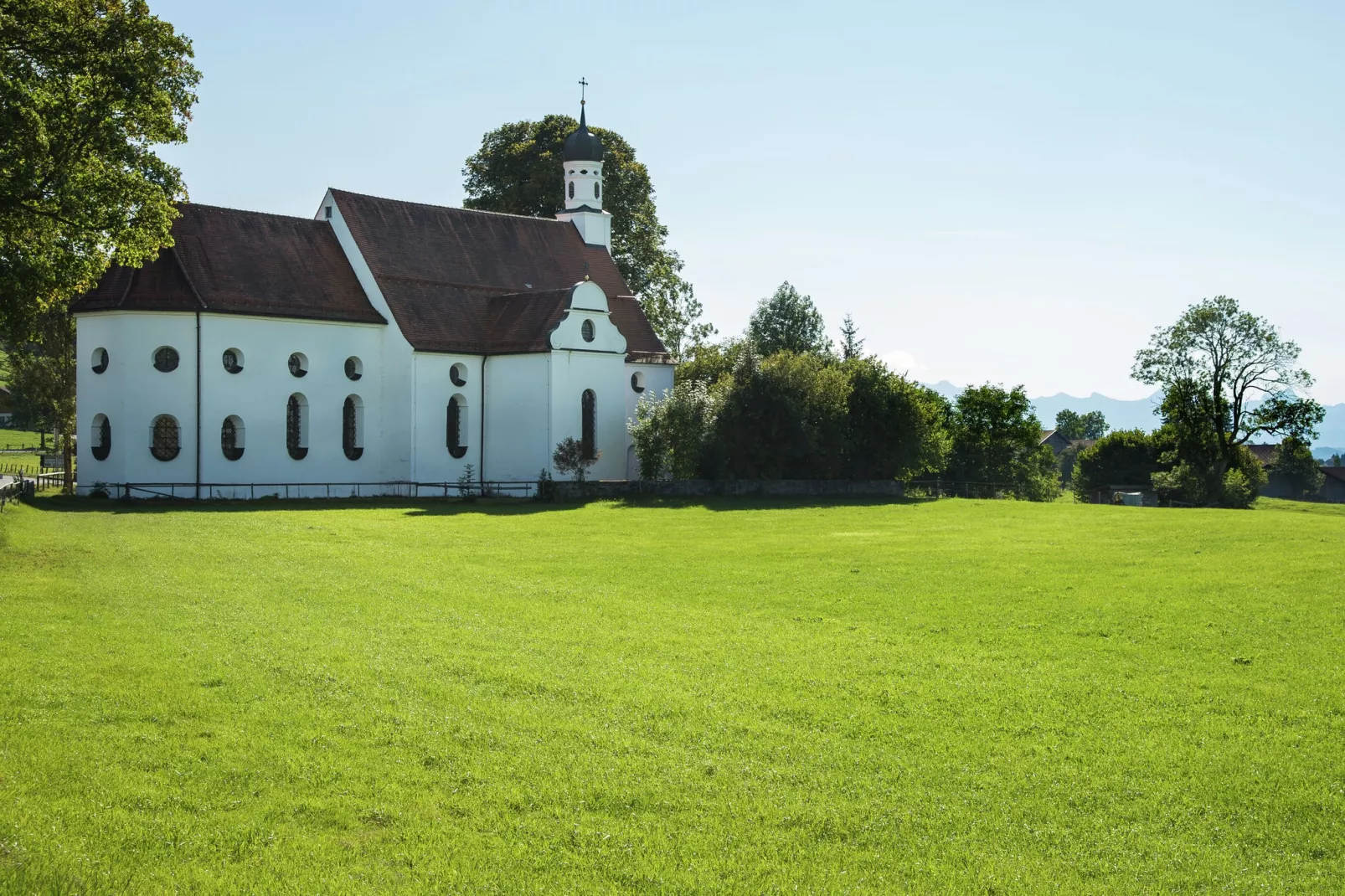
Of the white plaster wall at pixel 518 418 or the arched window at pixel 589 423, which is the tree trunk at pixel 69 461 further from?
the arched window at pixel 589 423

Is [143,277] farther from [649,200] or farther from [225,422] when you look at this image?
[649,200]

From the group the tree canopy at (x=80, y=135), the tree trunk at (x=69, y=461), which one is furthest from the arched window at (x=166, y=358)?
the tree canopy at (x=80, y=135)

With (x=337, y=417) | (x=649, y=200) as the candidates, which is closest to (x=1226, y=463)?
(x=649, y=200)

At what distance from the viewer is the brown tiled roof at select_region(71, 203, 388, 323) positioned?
130 feet

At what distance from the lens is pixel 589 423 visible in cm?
4591

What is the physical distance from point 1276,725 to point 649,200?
54954 millimetres

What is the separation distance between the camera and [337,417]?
43406 mm

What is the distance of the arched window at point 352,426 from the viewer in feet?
144

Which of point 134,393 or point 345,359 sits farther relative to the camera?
point 345,359

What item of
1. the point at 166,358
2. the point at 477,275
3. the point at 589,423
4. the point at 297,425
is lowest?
the point at 297,425

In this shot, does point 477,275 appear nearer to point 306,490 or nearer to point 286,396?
point 286,396

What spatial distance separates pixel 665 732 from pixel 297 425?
36.4m

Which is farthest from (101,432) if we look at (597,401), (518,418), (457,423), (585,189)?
(585,189)

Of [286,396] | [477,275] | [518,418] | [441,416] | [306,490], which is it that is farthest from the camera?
[477,275]
